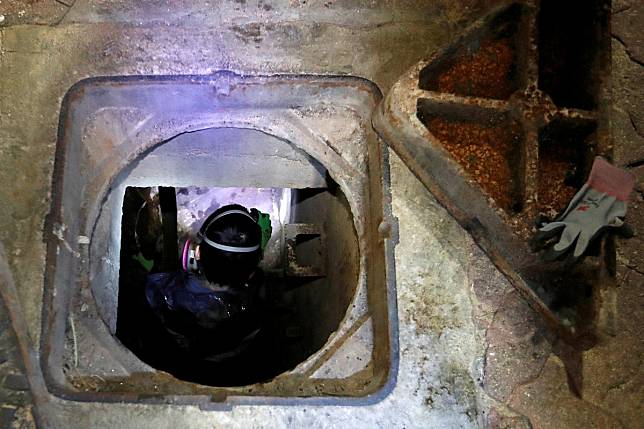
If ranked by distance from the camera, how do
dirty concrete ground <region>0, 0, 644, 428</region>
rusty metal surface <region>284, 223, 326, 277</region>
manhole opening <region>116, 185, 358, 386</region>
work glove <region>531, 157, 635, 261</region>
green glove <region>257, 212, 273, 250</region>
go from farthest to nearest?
green glove <region>257, 212, 273, 250</region>
rusty metal surface <region>284, 223, 326, 277</region>
manhole opening <region>116, 185, 358, 386</region>
dirty concrete ground <region>0, 0, 644, 428</region>
work glove <region>531, 157, 635, 261</region>

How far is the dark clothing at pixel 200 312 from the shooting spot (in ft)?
11.6

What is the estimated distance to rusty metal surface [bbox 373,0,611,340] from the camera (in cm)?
186

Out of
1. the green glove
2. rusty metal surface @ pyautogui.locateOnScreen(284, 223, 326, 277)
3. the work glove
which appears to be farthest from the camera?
the green glove

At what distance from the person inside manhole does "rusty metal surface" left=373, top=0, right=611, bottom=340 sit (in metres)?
1.66

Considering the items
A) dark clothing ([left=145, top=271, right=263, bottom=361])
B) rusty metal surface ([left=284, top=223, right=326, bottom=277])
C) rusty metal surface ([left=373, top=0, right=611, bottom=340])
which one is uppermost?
rusty metal surface ([left=373, top=0, right=611, bottom=340])

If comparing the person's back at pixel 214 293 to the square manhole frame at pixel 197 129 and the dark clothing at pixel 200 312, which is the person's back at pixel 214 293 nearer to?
the dark clothing at pixel 200 312

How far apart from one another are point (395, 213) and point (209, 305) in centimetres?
185

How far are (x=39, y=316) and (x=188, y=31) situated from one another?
1.18 metres

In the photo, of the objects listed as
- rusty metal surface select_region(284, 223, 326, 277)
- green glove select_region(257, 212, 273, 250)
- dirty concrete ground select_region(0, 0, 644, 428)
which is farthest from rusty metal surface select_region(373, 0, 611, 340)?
green glove select_region(257, 212, 273, 250)

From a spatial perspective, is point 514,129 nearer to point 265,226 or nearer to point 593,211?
point 593,211

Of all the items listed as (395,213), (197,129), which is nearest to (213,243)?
(197,129)

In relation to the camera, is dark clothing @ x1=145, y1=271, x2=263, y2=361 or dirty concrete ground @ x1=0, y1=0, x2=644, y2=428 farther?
dark clothing @ x1=145, y1=271, x2=263, y2=361

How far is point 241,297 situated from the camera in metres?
3.68

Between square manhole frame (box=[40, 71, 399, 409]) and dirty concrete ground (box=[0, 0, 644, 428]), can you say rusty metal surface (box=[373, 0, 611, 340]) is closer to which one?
dirty concrete ground (box=[0, 0, 644, 428])
